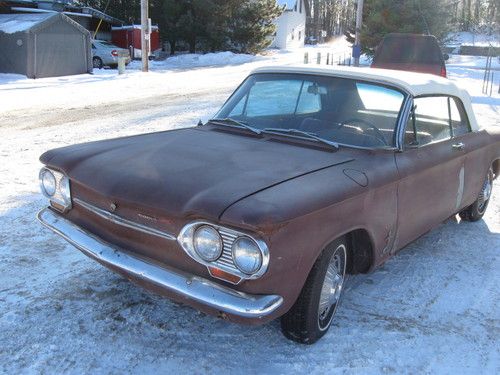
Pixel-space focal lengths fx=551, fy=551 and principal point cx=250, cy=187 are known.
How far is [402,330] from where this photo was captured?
3465mm

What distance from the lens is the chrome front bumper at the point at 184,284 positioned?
2.65 m

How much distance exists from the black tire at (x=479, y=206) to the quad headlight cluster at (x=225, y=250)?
349 cm

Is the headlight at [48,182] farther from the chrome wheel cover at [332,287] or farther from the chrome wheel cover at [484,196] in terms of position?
the chrome wheel cover at [484,196]

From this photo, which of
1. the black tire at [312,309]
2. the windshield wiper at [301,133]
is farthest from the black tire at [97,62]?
the black tire at [312,309]

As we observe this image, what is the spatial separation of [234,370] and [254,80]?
2516 millimetres

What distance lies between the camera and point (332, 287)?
3330 millimetres

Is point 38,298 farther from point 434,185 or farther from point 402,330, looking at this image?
point 434,185

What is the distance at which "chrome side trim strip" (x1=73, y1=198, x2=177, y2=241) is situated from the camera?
114 inches

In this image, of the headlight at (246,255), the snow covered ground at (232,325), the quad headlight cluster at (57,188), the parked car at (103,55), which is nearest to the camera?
the headlight at (246,255)

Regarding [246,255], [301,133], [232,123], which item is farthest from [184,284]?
[232,123]

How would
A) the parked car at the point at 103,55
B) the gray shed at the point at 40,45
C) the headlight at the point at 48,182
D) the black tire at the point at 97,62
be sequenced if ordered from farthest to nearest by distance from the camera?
the black tire at the point at 97,62, the parked car at the point at 103,55, the gray shed at the point at 40,45, the headlight at the point at 48,182

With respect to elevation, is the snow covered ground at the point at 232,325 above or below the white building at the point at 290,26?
below

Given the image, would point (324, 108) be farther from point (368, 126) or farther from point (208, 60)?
point (208, 60)

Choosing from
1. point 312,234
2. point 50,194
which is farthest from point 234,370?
point 50,194
